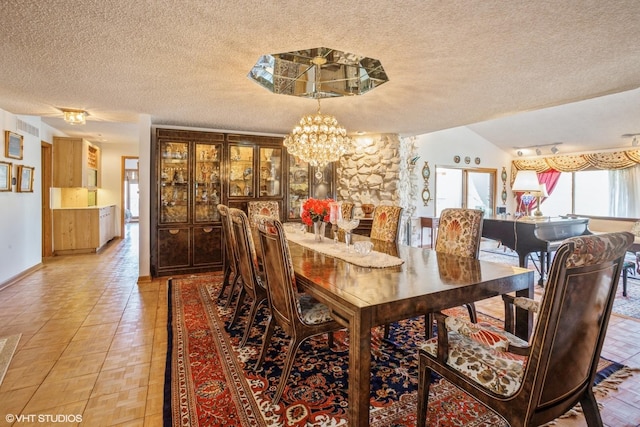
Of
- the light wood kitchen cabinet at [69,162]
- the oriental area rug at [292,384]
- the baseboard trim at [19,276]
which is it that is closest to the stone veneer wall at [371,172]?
the oriental area rug at [292,384]

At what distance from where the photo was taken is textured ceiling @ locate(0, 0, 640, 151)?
1738mm

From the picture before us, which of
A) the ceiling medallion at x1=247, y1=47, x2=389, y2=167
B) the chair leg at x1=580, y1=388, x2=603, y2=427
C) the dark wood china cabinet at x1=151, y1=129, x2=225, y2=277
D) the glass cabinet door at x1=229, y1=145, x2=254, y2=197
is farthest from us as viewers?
the glass cabinet door at x1=229, y1=145, x2=254, y2=197

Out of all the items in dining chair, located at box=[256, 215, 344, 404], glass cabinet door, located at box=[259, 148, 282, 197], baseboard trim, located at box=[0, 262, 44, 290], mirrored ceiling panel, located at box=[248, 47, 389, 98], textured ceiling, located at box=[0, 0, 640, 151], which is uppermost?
mirrored ceiling panel, located at box=[248, 47, 389, 98]

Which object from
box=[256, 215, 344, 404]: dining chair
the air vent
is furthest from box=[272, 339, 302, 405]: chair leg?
the air vent

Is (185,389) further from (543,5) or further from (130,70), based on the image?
(543,5)

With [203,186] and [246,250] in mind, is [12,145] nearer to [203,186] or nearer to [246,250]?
[203,186]

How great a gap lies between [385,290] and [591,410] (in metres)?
0.98

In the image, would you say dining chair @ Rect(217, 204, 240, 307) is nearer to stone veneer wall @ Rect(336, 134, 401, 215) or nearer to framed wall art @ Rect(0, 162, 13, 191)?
stone veneer wall @ Rect(336, 134, 401, 215)

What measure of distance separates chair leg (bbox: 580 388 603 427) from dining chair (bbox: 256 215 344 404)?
3.98 feet

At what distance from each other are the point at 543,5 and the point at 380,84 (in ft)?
4.97

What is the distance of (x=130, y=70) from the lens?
260 centimetres

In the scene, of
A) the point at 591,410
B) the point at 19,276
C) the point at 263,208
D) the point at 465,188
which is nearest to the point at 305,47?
the point at 591,410

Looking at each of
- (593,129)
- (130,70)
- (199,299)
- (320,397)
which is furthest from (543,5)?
(593,129)

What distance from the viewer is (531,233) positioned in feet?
12.6
